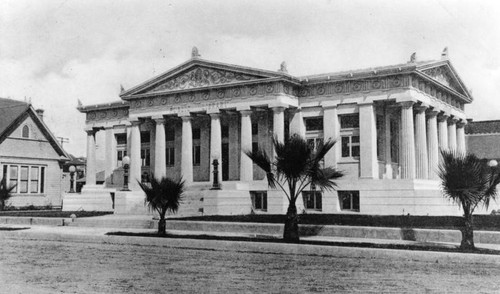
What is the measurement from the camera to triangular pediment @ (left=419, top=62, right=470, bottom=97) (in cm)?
4154

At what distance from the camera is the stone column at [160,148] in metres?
46.7

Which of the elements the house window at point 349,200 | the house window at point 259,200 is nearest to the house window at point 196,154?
the house window at point 259,200

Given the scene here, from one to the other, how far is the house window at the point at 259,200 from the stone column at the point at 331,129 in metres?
5.41

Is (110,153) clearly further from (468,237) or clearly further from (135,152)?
(468,237)

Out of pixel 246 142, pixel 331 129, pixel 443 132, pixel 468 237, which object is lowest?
pixel 468 237

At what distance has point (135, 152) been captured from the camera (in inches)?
1903

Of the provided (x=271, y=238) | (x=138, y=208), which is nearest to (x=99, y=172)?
(x=138, y=208)

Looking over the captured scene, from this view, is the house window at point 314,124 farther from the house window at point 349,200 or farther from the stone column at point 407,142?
the stone column at point 407,142

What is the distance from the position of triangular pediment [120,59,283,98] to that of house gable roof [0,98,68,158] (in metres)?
9.68

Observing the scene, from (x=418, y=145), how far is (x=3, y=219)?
28.1 metres

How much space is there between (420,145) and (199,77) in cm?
1781

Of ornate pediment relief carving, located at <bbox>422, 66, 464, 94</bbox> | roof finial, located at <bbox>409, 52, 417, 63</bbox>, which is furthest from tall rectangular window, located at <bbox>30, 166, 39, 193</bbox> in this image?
ornate pediment relief carving, located at <bbox>422, 66, 464, 94</bbox>

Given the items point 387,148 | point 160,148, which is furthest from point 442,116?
point 160,148

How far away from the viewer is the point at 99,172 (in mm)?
60281
